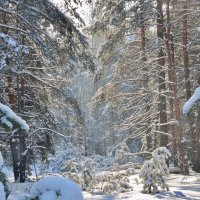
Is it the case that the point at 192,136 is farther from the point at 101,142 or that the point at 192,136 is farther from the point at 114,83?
the point at 101,142

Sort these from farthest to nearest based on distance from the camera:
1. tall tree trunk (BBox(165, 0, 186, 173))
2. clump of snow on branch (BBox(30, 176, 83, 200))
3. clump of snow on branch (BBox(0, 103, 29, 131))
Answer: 1. tall tree trunk (BBox(165, 0, 186, 173))
2. clump of snow on branch (BBox(0, 103, 29, 131))
3. clump of snow on branch (BBox(30, 176, 83, 200))

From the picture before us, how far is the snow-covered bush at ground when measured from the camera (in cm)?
983

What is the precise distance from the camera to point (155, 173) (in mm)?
10023

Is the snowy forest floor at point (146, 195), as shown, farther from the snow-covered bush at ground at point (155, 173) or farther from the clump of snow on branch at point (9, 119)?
the clump of snow on branch at point (9, 119)

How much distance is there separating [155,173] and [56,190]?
7.15 metres

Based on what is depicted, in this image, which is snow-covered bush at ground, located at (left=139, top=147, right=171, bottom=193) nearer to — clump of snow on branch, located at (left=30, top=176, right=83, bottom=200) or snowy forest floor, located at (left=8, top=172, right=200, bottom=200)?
snowy forest floor, located at (left=8, top=172, right=200, bottom=200)

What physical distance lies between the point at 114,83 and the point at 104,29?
2012mm

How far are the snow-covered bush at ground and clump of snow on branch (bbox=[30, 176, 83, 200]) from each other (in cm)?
682

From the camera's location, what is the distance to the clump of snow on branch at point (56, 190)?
310 cm

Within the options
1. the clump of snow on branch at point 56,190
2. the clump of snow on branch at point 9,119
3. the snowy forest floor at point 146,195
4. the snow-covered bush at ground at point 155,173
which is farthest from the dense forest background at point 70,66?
the clump of snow on branch at point 56,190

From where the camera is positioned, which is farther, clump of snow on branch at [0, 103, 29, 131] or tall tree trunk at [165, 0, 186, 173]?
tall tree trunk at [165, 0, 186, 173]

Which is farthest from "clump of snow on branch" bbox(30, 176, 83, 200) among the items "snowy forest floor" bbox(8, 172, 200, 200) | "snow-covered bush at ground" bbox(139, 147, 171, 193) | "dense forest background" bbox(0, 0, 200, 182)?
"snow-covered bush at ground" bbox(139, 147, 171, 193)

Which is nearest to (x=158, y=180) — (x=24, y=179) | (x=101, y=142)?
(x=24, y=179)

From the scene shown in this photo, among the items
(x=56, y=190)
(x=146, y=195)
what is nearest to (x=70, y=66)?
(x=146, y=195)
